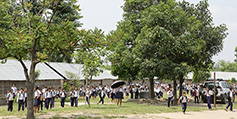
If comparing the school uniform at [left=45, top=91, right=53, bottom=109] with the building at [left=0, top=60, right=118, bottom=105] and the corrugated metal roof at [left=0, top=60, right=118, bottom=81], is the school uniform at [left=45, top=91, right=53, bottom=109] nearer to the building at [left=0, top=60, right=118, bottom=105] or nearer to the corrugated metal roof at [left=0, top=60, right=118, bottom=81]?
the building at [left=0, top=60, right=118, bottom=105]

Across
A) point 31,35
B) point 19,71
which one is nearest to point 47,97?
point 31,35

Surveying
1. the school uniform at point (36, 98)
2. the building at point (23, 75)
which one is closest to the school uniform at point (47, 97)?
the school uniform at point (36, 98)

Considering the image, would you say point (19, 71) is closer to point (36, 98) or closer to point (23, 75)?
point (23, 75)

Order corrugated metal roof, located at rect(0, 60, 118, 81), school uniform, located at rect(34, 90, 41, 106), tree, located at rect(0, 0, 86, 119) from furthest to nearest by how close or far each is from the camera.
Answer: corrugated metal roof, located at rect(0, 60, 118, 81) < school uniform, located at rect(34, 90, 41, 106) < tree, located at rect(0, 0, 86, 119)

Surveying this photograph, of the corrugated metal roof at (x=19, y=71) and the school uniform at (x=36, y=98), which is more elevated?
the corrugated metal roof at (x=19, y=71)

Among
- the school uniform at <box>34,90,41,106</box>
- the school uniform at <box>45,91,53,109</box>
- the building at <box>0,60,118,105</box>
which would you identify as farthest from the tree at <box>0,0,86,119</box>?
the building at <box>0,60,118,105</box>

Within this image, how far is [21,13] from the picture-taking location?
14.3 m

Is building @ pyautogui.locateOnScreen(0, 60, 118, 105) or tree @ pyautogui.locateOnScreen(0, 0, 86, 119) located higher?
tree @ pyautogui.locateOnScreen(0, 0, 86, 119)

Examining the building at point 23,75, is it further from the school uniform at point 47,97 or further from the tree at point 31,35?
the tree at point 31,35

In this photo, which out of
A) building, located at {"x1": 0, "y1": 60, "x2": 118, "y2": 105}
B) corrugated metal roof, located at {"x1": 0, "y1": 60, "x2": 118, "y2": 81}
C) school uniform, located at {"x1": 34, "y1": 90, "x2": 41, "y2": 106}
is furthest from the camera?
corrugated metal roof, located at {"x1": 0, "y1": 60, "x2": 118, "y2": 81}

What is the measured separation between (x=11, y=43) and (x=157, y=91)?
2246 centimetres

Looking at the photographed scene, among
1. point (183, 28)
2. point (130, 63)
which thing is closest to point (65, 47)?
point (130, 63)

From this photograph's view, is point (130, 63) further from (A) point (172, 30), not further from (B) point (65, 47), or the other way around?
(B) point (65, 47)

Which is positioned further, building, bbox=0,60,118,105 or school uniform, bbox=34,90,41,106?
building, bbox=0,60,118,105
